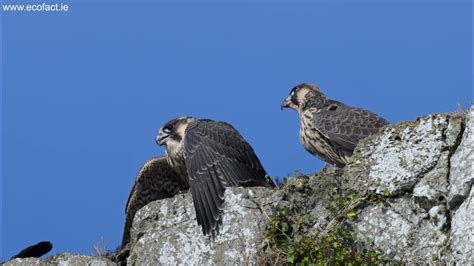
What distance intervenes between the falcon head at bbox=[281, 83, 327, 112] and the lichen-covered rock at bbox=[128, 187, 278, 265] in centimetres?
226

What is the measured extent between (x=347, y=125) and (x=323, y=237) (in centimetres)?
228

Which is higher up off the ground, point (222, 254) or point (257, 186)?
point (257, 186)

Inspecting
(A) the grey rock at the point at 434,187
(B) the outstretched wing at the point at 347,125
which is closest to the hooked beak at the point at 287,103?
(B) the outstretched wing at the point at 347,125

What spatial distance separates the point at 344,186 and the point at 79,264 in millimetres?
3226

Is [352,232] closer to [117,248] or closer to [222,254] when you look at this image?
[222,254]

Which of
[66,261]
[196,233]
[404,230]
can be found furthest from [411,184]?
[66,261]

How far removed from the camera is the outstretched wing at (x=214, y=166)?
38.1 feet

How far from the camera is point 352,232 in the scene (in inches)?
422

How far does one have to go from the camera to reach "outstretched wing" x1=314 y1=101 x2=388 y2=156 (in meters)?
12.4

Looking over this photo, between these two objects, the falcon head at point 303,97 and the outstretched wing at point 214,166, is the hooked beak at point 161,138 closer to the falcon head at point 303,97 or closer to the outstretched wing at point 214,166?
the outstretched wing at point 214,166

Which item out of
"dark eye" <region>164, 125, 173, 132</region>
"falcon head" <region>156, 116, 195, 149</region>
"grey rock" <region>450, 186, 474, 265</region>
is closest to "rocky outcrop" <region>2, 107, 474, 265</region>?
"grey rock" <region>450, 186, 474, 265</region>

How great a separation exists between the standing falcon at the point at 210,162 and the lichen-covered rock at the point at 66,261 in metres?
1.32

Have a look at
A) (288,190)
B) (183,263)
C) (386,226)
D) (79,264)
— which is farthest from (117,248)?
(386,226)

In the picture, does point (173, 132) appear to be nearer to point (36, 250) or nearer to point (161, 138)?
point (161, 138)
